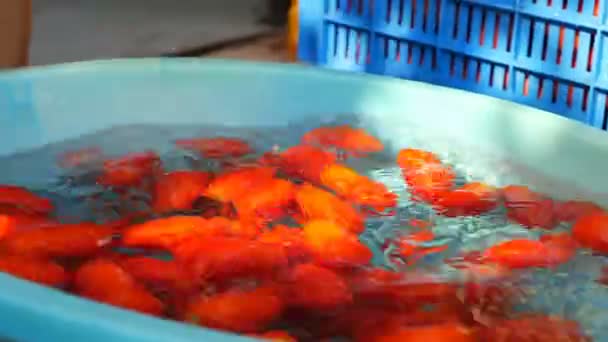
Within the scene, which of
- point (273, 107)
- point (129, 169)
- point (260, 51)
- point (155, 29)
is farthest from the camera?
point (155, 29)

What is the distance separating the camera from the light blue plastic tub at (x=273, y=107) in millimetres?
986

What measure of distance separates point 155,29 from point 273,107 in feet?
5.98

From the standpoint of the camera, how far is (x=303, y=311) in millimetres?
723

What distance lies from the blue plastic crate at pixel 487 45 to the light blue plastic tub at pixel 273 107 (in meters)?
0.35

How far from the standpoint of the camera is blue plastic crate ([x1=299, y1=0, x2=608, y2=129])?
1.32 meters

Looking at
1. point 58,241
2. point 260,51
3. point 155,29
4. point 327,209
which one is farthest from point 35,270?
point 155,29

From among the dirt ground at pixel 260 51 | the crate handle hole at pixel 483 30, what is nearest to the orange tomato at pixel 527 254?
the crate handle hole at pixel 483 30

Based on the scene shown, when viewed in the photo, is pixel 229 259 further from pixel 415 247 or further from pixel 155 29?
pixel 155 29

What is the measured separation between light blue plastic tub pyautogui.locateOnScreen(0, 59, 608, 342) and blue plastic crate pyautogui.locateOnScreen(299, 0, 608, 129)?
13.7 inches

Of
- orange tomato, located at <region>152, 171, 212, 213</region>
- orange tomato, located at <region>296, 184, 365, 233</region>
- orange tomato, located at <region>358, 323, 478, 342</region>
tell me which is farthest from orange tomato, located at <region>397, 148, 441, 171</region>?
orange tomato, located at <region>358, 323, 478, 342</region>

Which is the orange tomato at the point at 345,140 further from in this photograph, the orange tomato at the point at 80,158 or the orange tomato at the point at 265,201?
the orange tomato at the point at 80,158

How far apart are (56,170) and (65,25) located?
1.97 meters

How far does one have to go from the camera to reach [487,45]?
1.42 m

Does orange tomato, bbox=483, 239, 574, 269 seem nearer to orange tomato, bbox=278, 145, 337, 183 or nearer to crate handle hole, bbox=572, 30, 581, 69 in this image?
orange tomato, bbox=278, 145, 337, 183
